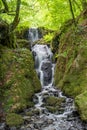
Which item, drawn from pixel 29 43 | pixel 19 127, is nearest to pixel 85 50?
pixel 19 127

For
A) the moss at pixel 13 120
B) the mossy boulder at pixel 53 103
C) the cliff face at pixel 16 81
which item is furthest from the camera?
the cliff face at pixel 16 81

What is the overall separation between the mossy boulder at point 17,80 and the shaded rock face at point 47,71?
8.33ft

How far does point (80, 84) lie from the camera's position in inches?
439

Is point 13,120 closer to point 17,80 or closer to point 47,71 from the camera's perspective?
point 17,80

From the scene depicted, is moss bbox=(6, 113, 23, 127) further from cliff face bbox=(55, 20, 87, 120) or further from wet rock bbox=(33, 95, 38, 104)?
cliff face bbox=(55, 20, 87, 120)

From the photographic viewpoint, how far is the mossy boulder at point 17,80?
406 inches

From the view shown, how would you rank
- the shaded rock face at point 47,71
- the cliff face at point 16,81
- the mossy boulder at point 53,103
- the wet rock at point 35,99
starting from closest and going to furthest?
the mossy boulder at point 53,103 → the cliff face at point 16,81 → the wet rock at point 35,99 → the shaded rock face at point 47,71

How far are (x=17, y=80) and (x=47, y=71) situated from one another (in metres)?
5.26

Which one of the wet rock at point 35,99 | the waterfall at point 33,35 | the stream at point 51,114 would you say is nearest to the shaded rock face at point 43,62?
the stream at point 51,114

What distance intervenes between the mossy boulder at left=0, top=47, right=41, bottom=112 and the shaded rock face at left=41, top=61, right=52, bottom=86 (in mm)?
2538

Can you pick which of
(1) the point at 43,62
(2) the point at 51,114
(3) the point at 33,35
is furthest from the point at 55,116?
(3) the point at 33,35

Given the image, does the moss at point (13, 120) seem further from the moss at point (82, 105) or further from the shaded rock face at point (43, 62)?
the shaded rock face at point (43, 62)

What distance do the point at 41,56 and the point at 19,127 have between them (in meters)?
11.3

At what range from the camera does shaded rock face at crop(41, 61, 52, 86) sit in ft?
51.6
